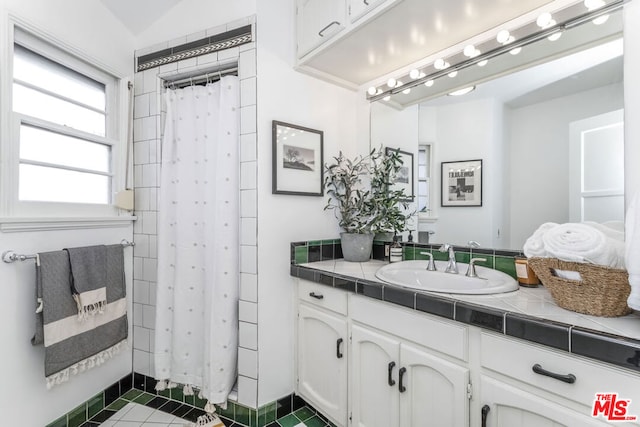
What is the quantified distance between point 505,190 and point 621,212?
44cm

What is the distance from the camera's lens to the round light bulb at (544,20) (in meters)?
1.28

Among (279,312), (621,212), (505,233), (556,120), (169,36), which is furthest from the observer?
(169,36)

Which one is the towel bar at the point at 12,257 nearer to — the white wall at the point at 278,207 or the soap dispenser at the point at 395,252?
the white wall at the point at 278,207

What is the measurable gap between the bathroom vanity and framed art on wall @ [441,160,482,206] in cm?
57

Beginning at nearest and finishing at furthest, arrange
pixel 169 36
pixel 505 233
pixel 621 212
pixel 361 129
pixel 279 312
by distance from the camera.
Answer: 1. pixel 621 212
2. pixel 505 233
3. pixel 279 312
4. pixel 169 36
5. pixel 361 129

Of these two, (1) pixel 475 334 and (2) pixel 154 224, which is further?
(2) pixel 154 224

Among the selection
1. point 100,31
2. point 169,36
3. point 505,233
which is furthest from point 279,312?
point 100,31

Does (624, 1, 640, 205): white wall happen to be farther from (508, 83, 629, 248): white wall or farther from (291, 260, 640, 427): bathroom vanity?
(291, 260, 640, 427): bathroom vanity

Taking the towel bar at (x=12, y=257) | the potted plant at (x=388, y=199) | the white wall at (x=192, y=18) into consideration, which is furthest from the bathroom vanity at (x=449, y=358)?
the white wall at (x=192, y=18)

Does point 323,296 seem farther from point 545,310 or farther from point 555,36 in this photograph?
point 555,36

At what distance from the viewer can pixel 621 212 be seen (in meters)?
1.13

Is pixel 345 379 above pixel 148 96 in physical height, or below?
below

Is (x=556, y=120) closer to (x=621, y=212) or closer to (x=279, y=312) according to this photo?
(x=621, y=212)

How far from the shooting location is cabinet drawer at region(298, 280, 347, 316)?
4.96 ft
